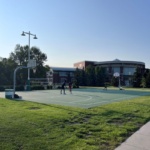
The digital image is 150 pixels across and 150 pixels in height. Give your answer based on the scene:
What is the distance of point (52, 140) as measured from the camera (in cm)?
600

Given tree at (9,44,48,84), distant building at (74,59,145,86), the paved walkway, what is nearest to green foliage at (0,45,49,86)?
tree at (9,44,48,84)

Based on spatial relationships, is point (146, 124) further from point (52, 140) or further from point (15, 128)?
point (15, 128)

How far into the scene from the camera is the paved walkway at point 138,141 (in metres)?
5.70

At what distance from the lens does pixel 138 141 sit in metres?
6.27

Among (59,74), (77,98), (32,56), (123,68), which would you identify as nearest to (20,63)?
(32,56)

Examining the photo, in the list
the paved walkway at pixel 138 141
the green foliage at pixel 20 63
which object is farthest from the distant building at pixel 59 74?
the paved walkway at pixel 138 141

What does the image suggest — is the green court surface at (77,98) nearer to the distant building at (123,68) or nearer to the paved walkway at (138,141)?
the paved walkway at (138,141)

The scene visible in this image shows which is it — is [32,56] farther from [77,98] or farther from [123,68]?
[77,98]

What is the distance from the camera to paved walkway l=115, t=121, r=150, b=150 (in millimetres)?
5699

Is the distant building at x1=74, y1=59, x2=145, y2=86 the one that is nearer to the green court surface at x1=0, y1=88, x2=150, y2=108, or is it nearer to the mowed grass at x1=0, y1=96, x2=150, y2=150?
the green court surface at x1=0, y1=88, x2=150, y2=108

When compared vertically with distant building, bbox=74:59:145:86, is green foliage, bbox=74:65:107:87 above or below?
below

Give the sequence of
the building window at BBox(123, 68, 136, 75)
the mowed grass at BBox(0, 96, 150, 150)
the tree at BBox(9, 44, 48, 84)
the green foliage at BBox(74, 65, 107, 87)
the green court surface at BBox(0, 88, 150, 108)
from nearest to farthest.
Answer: the mowed grass at BBox(0, 96, 150, 150) → the green court surface at BBox(0, 88, 150, 108) → the tree at BBox(9, 44, 48, 84) → the green foliage at BBox(74, 65, 107, 87) → the building window at BBox(123, 68, 136, 75)

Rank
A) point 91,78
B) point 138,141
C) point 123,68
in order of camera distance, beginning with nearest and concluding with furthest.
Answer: point 138,141, point 91,78, point 123,68

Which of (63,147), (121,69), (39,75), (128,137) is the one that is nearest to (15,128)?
(63,147)
